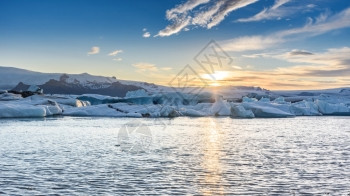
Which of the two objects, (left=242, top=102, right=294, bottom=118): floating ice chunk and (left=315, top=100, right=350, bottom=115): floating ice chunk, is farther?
(left=315, top=100, right=350, bottom=115): floating ice chunk

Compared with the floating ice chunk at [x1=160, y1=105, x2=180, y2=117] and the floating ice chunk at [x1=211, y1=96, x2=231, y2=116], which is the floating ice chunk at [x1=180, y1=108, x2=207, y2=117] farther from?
the floating ice chunk at [x1=160, y1=105, x2=180, y2=117]

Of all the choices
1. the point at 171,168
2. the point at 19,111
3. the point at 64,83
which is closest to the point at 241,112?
the point at 19,111

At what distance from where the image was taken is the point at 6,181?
40.8ft

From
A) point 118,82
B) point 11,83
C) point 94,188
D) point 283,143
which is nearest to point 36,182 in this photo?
point 94,188

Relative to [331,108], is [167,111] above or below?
below

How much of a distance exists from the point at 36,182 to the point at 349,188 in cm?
966

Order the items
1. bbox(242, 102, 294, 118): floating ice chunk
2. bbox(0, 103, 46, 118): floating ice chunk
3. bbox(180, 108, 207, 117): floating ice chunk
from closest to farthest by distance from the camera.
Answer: bbox(0, 103, 46, 118): floating ice chunk
bbox(242, 102, 294, 118): floating ice chunk
bbox(180, 108, 207, 117): floating ice chunk

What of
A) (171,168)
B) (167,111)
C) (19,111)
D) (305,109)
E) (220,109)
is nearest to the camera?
(171,168)

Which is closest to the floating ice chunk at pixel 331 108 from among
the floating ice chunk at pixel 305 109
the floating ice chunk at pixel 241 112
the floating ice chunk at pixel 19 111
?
the floating ice chunk at pixel 305 109

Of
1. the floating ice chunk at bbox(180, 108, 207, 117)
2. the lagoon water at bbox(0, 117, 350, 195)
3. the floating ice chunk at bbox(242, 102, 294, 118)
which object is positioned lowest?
the lagoon water at bbox(0, 117, 350, 195)

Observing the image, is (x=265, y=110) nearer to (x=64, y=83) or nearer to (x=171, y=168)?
(x=171, y=168)

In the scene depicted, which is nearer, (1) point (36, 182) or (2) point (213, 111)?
(1) point (36, 182)

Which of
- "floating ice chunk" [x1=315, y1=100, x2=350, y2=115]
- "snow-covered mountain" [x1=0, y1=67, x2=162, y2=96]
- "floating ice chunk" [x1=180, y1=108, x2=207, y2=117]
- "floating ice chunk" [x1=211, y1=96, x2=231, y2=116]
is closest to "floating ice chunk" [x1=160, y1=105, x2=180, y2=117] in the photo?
"floating ice chunk" [x1=180, y1=108, x2=207, y2=117]

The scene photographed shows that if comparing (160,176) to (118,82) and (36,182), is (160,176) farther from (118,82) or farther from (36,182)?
(118,82)
